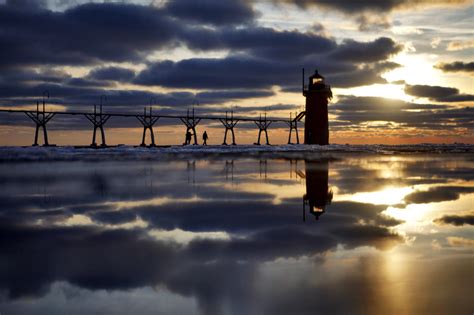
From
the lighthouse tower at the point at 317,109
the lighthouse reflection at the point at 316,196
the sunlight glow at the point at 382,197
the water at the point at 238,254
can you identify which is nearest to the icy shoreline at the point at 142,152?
the lighthouse tower at the point at 317,109

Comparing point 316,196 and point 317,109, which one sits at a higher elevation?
point 317,109

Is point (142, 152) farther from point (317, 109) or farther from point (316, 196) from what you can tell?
point (316, 196)

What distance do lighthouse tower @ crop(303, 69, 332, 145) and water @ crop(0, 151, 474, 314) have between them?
44.8m

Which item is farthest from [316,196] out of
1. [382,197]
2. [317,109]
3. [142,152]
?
[317,109]

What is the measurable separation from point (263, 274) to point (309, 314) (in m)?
1.06

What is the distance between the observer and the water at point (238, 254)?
154 inches

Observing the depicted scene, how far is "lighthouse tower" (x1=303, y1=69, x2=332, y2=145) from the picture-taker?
54.6 metres

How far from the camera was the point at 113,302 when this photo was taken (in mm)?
3951

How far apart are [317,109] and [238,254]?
50968 millimetres

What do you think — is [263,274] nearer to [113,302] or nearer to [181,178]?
[113,302]

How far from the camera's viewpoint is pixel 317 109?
54.9 meters

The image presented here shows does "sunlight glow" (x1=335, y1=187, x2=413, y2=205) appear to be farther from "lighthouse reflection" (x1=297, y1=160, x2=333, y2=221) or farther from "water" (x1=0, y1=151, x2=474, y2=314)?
"lighthouse reflection" (x1=297, y1=160, x2=333, y2=221)

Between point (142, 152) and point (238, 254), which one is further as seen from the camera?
point (142, 152)

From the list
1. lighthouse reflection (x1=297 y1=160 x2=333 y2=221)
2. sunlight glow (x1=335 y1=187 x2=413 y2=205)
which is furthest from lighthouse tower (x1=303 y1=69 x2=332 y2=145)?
sunlight glow (x1=335 y1=187 x2=413 y2=205)
